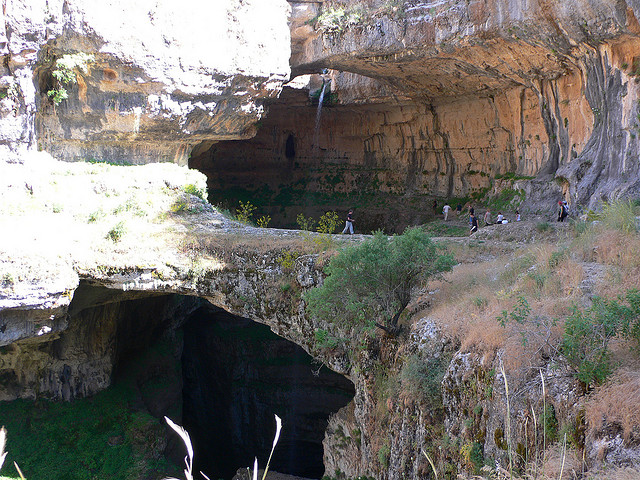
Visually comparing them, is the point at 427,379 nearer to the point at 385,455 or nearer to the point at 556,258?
the point at 385,455

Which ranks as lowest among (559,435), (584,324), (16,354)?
(16,354)

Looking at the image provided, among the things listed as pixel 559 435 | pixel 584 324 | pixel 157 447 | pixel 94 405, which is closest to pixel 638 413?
pixel 559 435

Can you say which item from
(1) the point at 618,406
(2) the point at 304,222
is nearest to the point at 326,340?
(2) the point at 304,222

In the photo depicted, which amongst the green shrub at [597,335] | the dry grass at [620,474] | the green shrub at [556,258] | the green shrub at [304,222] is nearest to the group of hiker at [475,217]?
the green shrub at [304,222]

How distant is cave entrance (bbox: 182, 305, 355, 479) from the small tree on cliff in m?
12.6

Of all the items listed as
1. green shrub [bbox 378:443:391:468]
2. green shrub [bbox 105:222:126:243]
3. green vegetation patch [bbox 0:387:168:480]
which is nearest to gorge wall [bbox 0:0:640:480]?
green shrub [bbox 378:443:391:468]

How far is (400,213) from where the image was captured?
28125mm

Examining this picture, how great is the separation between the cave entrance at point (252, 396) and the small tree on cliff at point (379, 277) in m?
12.6

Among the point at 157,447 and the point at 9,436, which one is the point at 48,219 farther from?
the point at 157,447

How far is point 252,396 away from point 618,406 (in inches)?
790

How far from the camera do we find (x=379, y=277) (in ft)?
33.7

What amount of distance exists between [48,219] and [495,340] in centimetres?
1363

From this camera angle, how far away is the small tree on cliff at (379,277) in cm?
1014

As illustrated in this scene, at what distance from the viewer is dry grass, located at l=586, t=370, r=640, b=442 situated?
4.75m
